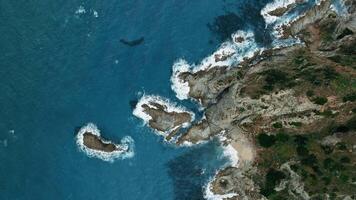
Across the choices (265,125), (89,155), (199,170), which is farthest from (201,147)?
(89,155)

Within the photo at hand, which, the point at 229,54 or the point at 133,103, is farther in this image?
the point at 133,103

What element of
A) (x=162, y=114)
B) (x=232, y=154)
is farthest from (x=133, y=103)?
(x=232, y=154)

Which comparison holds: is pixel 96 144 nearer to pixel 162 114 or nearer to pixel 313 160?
pixel 162 114

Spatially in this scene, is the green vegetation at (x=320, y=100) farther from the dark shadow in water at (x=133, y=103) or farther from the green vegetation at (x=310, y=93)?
the dark shadow in water at (x=133, y=103)

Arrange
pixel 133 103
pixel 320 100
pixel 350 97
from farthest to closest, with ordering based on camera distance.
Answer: pixel 133 103 < pixel 320 100 < pixel 350 97

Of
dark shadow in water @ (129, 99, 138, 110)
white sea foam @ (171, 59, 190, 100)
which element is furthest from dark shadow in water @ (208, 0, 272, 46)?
dark shadow in water @ (129, 99, 138, 110)
